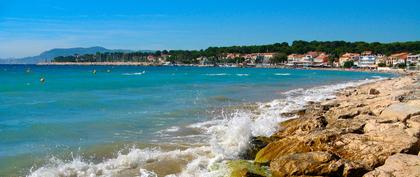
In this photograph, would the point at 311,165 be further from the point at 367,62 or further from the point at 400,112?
the point at 367,62

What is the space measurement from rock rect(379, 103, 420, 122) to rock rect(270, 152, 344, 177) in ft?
16.3

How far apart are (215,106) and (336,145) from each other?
23.2m

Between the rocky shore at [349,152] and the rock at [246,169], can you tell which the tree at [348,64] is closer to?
the rocky shore at [349,152]

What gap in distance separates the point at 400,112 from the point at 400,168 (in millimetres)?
6777

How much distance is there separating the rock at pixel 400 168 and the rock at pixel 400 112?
17.4ft

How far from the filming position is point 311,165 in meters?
12.0

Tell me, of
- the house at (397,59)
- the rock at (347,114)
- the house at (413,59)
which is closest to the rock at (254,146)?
the rock at (347,114)

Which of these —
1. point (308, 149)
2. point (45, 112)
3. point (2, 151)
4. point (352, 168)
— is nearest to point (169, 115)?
point (45, 112)

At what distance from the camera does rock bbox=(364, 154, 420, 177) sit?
10.2 m

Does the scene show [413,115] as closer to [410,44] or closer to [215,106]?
[215,106]

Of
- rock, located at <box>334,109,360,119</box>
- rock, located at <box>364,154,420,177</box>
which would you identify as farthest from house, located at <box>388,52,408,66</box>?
rock, located at <box>364,154,420,177</box>

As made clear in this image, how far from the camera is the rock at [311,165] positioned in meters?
11.8

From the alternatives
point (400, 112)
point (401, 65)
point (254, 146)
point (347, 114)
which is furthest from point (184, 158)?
point (401, 65)

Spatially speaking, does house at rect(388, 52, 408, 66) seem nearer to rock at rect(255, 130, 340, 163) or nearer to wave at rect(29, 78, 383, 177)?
wave at rect(29, 78, 383, 177)
